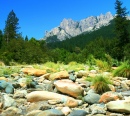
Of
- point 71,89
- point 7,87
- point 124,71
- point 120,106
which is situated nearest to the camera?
point 120,106

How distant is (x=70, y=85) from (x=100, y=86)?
2.69 ft

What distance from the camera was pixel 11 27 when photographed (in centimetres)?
6569

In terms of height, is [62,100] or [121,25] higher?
[121,25]

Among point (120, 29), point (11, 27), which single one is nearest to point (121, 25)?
point (120, 29)

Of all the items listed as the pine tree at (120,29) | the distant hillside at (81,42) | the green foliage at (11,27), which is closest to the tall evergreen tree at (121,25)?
the pine tree at (120,29)

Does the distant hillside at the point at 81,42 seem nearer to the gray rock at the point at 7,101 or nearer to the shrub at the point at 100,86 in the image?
the shrub at the point at 100,86

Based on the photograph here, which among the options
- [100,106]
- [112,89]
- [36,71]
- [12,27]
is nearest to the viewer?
[100,106]

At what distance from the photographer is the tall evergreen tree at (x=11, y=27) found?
2576 inches

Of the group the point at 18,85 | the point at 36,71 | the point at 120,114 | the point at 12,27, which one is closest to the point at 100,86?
the point at 120,114

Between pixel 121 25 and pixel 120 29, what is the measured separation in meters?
0.75

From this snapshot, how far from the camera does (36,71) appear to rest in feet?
33.3

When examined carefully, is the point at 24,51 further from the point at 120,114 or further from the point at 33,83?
the point at 120,114

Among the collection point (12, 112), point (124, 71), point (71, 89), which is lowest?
point (12, 112)

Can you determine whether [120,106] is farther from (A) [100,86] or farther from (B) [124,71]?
(B) [124,71]
